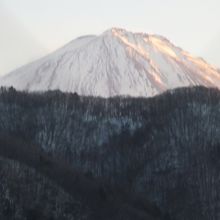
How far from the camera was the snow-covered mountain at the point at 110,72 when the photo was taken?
175 metres

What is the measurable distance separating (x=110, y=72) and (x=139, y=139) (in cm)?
9880

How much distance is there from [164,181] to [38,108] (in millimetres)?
21345

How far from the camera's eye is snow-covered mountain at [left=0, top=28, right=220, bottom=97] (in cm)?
17512

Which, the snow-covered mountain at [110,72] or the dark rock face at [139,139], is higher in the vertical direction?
the dark rock face at [139,139]

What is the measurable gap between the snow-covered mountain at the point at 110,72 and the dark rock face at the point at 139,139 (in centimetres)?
7772

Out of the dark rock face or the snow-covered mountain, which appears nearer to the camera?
the dark rock face

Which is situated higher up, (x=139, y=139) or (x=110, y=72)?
(x=139, y=139)

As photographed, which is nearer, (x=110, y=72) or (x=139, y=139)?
(x=139, y=139)

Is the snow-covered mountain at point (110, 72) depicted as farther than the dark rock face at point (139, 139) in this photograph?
Yes

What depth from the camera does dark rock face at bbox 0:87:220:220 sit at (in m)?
74.4

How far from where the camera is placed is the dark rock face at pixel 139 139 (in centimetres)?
7444

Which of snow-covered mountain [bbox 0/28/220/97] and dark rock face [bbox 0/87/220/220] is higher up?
dark rock face [bbox 0/87/220/220]

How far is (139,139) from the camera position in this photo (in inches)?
3329

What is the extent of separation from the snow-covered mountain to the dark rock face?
77.7 meters
